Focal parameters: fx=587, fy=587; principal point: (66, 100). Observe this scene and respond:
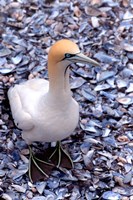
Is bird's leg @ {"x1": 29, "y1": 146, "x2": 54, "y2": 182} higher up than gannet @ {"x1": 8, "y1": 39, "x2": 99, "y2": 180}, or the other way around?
gannet @ {"x1": 8, "y1": 39, "x2": 99, "y2": 180}

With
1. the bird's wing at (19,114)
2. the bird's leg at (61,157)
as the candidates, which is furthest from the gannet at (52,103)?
the bird's leg at (61,157)

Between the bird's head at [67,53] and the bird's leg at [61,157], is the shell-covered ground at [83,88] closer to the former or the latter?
the bird's leg at [61,157]

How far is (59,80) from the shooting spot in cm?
203

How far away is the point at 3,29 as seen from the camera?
9.53 feet

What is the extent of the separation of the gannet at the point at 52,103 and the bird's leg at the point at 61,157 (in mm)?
145

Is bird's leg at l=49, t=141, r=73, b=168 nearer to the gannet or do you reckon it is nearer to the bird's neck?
the gannet

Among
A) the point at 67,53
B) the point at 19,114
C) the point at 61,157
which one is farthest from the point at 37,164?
the point at 67,53

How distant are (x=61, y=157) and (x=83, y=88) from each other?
1.34 ft

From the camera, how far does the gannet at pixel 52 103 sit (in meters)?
1.98

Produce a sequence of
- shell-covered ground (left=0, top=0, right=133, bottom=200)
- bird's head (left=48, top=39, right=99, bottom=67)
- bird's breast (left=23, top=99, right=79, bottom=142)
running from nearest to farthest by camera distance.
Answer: bird's head (left=48, top=39, right=99, bottom=67) < bird's breast (left=23, top=99, right=79, bottom=142) < shell-covered ground (left=0, top=0, right=133, bottom=200)

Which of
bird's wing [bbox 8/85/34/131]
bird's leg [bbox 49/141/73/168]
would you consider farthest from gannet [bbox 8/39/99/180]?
bird's leg [bbox 49/141/73/168]

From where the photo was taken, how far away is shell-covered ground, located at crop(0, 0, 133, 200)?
2268 mm

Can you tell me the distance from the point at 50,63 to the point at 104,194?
1.87 ft

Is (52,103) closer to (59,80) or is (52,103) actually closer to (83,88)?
(59,80)
